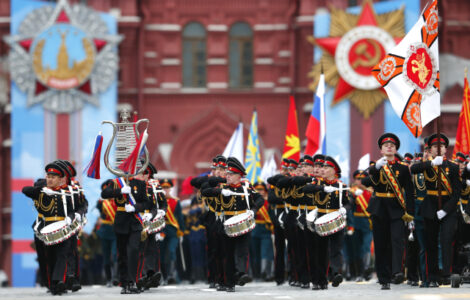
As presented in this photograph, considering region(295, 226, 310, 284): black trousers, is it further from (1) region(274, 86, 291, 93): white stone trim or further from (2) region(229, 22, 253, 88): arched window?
(2) region(229, 22, 253, 88): arched window

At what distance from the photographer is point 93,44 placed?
3133 centimetres

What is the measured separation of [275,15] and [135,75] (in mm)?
4575

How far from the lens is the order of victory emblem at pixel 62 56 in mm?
31156

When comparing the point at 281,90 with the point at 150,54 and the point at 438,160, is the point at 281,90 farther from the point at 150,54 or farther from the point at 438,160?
the point at 438,160

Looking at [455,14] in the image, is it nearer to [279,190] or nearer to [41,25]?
[41,25]

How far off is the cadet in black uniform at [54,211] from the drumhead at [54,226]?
2.7 inches

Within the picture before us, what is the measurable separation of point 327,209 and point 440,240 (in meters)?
1.75

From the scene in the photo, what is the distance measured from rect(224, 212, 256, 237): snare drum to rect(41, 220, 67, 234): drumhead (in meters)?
2.35

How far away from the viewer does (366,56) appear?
100 ft

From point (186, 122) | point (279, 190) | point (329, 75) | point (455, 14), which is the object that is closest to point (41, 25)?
point (186, 122)

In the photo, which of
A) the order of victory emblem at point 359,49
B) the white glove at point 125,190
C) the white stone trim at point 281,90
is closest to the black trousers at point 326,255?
the white glove at point 125,190

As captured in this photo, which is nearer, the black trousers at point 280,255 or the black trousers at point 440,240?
the black trousers at point 440,240

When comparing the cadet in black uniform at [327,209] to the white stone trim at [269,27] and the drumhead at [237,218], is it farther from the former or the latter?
the white stone trim at [269,27]

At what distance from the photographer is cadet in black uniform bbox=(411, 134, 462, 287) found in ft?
48.4
